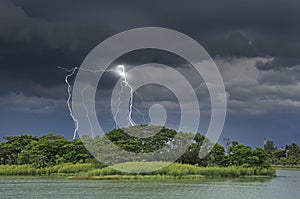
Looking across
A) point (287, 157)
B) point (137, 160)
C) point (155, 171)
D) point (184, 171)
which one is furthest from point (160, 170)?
point (287, 157)

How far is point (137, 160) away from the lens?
5253 centimetres

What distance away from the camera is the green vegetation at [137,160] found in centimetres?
4975

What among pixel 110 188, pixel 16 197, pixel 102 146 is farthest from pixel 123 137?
pixel 16 197

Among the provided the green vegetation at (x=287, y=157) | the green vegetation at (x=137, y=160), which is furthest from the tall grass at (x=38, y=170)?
the green vegetation at (x=287, y=157)

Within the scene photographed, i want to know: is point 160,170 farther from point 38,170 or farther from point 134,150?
point 38,170

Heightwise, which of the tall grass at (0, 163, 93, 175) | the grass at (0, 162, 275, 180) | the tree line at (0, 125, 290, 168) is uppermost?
the tree line at (0, 125, 290, 168)

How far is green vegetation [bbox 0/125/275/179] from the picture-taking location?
49.8m

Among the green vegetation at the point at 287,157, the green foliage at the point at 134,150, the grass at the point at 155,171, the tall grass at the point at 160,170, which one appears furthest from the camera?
the green vegetation at the point at 287,157

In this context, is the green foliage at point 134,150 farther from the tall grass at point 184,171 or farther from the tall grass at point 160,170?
the tall grass at point 184,171

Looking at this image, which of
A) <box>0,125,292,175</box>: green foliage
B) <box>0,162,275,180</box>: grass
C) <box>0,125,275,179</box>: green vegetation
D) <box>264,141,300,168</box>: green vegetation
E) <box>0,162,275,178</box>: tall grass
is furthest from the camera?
<box>264,141,300,168</box>: green vegetation

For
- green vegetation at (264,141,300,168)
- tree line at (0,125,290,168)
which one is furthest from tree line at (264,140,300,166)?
tree line at (0,125,290,168)

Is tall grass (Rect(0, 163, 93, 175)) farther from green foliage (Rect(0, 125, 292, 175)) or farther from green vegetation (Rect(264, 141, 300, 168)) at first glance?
green vegetation (Rect(264, 141, 300, 168))

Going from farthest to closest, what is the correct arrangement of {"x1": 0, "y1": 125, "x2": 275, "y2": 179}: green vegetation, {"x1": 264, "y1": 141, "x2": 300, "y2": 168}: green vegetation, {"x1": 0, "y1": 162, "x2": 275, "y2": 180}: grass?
{"x1": 264, "y1": 141, "x2": 300, "y2": 168}: green vegetation, {"x1": 0, "y1": 125, "x2": 275, "y2": 179}: green vegetation, {"x1": 0, "y1": 162, "x2": 275, "y2": 180}: grass

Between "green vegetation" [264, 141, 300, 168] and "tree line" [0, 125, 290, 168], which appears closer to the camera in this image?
"tree line" [0, 125, 290, 168]
